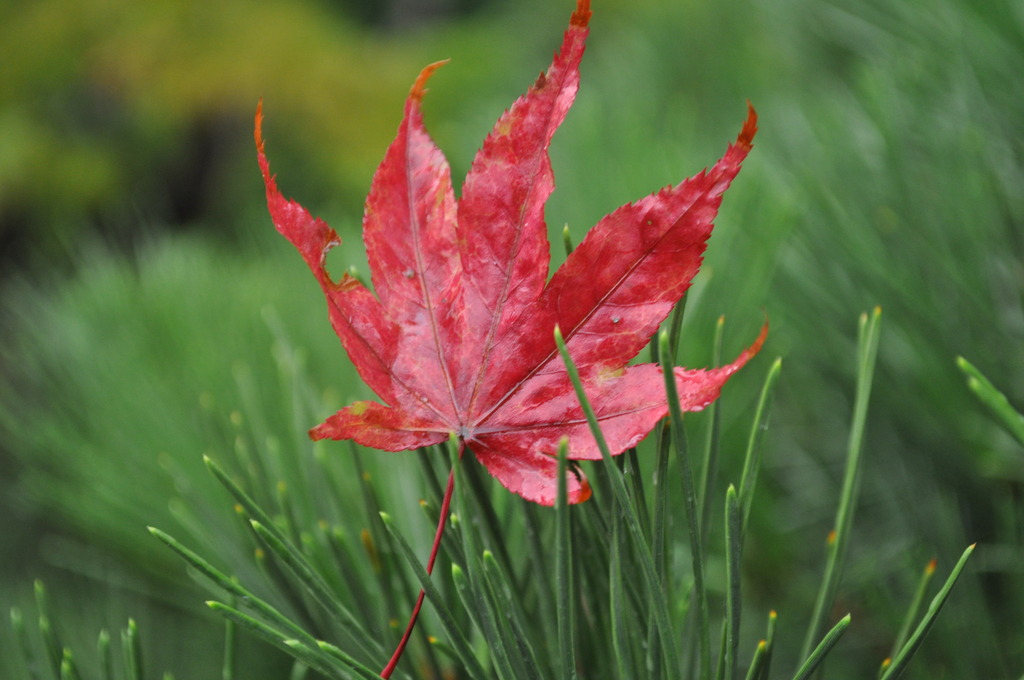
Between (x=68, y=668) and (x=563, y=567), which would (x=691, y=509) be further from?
(x=68, y=668)

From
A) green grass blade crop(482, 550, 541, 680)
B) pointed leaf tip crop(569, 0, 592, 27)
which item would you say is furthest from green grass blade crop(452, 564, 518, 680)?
pointed leaf tip crop(569, 0, 592, 27)

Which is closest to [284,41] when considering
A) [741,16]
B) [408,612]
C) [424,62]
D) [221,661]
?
[424,62]

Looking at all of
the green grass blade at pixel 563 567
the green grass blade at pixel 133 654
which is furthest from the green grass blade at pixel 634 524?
the green grass blade at pixel 133 654

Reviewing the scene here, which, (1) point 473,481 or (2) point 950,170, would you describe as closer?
(1) point 473,481

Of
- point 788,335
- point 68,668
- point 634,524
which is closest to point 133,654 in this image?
point 68,668

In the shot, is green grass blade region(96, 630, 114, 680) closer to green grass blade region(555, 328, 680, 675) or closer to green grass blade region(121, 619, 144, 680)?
green grass blade region(121, 619, 144, 680)

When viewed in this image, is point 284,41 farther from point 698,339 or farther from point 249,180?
point 698,339
